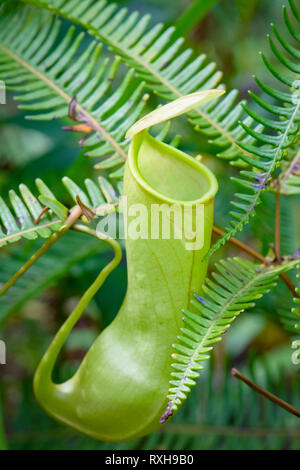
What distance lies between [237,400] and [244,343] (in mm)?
964

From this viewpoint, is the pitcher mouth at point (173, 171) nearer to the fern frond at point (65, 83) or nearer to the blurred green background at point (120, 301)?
the fern frond at point (65, 83)

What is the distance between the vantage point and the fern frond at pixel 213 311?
0.43 metres

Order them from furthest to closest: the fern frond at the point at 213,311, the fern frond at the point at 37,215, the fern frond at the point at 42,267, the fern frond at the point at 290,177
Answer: the fern frond at the point at 42,267 → the fern frond at the point at 290,177 → the fern frond at the point at 37,215 → the fern frond at the point at 213,311

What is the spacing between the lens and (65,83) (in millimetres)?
743

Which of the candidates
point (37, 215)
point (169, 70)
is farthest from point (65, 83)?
point (37, 215)

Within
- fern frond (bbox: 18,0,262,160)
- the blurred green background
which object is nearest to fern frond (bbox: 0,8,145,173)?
fern frond (bbox: 18,0,262,160)

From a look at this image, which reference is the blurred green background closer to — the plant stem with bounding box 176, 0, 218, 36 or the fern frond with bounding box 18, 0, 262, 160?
the plant stem with bounding box 176, 0, 218, 36

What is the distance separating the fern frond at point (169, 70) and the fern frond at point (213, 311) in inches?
7.3

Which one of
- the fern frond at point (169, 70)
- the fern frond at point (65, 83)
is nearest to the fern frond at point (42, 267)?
the fern frond at point (65, 83)

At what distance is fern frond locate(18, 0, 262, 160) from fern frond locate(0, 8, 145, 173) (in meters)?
0.04

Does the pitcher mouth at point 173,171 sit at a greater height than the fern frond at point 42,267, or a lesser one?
greater
